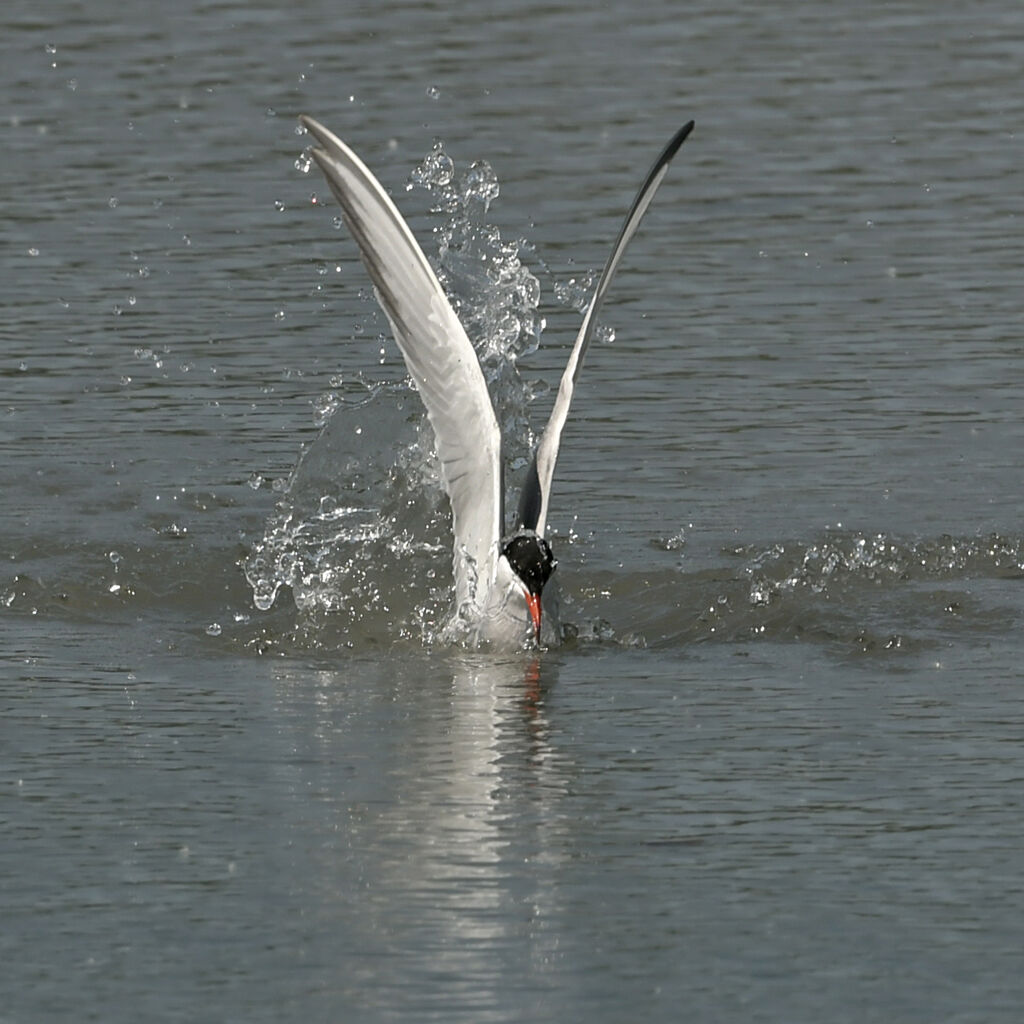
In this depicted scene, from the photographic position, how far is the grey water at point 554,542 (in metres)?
6.56

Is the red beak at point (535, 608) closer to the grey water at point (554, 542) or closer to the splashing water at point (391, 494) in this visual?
the grey water at point (554, 542)

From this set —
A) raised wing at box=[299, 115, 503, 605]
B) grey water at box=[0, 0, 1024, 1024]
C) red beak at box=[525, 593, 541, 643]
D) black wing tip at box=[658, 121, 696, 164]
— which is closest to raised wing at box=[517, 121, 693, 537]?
black wing tip at box=[658, 121, 696, 164]

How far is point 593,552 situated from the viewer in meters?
10.9

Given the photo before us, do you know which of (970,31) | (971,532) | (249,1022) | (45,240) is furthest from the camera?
(970,31)

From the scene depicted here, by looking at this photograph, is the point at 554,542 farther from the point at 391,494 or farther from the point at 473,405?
the point at 473,405

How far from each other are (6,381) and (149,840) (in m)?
6.18

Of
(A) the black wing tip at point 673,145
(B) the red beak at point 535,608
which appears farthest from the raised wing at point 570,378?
(B) the red beak at point 535,608

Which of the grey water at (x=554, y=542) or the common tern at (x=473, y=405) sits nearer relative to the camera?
the grey water at (x=554, y=542)

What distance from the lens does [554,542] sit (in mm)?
11000

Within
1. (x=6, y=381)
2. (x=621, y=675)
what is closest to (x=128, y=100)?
(x=6, y=381)

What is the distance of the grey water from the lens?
6559 mm

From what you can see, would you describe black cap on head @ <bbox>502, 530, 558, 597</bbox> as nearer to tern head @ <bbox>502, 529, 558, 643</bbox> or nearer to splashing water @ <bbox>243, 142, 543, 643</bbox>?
tern head @ <bbox>502, 529, 558, 643</bbox>

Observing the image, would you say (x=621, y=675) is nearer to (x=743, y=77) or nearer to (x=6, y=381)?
(x=6, y=381)

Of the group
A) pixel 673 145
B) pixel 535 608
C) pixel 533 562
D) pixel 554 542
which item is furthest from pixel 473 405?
pixel 554 542
